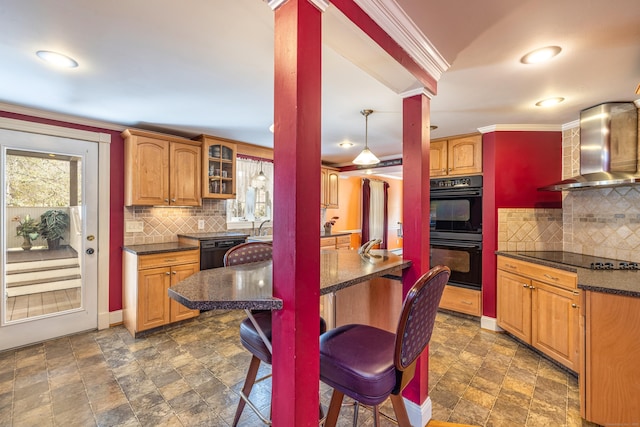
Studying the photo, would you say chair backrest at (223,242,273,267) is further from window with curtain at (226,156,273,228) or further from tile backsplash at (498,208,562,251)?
tile backsplash at (498,208,562,251)

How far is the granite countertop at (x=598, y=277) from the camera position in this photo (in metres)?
1.68

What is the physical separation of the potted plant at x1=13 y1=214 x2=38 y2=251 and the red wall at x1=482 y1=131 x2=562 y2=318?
185 inches

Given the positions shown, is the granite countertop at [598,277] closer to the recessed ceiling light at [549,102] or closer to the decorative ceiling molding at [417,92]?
the recessed ceiling light at [549,102]

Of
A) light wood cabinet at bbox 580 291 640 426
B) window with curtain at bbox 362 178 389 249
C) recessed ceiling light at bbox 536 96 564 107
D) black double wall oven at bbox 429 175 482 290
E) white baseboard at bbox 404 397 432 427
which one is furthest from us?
window with curtain at bbox 362 178 389 249

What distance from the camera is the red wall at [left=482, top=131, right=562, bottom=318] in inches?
125

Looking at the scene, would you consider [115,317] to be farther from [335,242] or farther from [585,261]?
[585,261]

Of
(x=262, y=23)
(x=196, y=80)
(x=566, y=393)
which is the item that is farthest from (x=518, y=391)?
(x=196, y=80)

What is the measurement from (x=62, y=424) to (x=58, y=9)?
233 centimetres

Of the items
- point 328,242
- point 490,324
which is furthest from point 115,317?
point 490,324

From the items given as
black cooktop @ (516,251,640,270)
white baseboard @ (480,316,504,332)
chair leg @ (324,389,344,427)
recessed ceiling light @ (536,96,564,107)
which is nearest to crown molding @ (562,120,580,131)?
recessed ceiling light @ (536,96,564,107)

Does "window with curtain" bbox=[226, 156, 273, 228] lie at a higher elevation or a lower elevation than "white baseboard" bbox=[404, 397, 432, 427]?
higher

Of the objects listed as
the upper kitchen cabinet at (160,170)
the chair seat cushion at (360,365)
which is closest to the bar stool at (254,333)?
the chair seat cushion at (360,365)

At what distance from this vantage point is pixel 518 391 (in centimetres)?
212

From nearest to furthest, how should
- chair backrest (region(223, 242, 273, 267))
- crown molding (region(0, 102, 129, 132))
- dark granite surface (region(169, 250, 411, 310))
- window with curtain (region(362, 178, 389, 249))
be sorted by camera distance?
dark granite surface (region(169, 250, 411, 310)), chair backrest (region(223, 242, 273, 267)), crown molding (region(0, 102, 129, 132)), window with curtain (region(362, 178, 389, 249))
